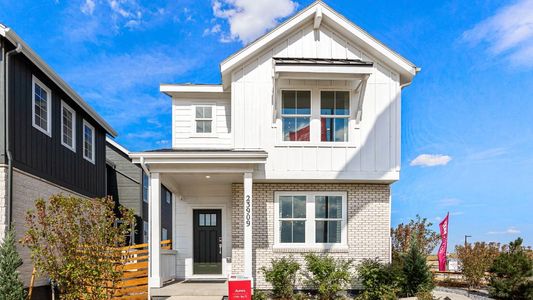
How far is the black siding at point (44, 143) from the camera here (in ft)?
33.6

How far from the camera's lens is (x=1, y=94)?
9.74 meters

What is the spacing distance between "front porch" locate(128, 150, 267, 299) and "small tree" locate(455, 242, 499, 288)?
26.4ft

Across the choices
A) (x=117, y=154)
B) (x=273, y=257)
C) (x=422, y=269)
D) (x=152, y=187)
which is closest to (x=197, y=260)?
(x=273, y=257)

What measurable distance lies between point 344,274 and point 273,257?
2.07 meters

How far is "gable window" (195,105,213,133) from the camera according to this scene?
13.2 metres

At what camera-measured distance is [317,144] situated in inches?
451

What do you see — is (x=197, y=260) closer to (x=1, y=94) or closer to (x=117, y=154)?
(x=1, y=94)

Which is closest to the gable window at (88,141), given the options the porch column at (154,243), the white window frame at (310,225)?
the porch column at (154,243)

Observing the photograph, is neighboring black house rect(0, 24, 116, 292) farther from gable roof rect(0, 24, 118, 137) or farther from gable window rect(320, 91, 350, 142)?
gable window rect(320, 91, 350, 142)

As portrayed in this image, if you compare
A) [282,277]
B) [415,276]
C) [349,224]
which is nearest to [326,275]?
[282,277]

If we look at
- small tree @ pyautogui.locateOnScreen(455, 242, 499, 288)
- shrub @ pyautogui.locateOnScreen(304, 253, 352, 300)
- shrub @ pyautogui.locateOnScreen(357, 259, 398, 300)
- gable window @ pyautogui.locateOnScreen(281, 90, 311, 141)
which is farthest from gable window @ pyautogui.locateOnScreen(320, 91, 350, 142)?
small tree @ pyautogui.locateOnScreen(455, 242, 499, 288)

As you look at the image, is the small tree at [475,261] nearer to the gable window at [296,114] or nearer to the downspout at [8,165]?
the gable window at [296,114]

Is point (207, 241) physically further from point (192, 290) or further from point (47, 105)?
point (47, 105)

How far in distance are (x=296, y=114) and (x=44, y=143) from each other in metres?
7.58
